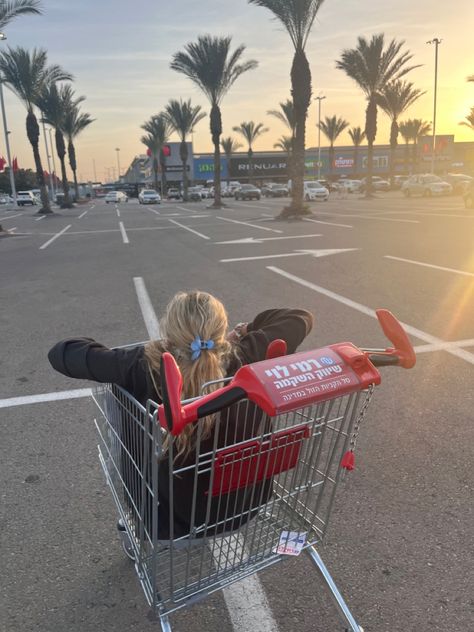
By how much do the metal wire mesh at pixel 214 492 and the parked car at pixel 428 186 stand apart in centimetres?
3761

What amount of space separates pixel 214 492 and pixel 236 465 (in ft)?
0.43

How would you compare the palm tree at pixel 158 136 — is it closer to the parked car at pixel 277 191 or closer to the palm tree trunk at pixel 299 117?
the parked car at pixel 277 191

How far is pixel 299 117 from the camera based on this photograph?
2305 cm

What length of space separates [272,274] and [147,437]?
8.11 m

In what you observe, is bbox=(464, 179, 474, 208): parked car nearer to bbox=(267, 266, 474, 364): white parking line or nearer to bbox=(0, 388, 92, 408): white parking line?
bbox=(267, 266, 474, 364): white parking line

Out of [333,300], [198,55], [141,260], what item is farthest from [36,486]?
[198,55]

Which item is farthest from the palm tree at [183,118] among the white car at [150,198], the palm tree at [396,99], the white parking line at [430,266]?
the white parking line at [430,266]

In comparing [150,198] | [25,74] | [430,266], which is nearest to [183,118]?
[150,198]

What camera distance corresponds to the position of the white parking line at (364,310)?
4.95m

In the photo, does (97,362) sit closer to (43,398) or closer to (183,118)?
(43,398)

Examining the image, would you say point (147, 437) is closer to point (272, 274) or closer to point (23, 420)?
point (23, 420)

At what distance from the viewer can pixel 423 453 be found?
3244mm

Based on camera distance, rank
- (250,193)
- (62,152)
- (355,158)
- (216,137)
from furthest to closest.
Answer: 1. (355,158)
2. (250,193)
3. (62,152)
4. (216,137)

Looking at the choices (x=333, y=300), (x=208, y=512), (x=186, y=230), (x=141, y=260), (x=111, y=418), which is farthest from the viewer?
(x=186, y=230)
